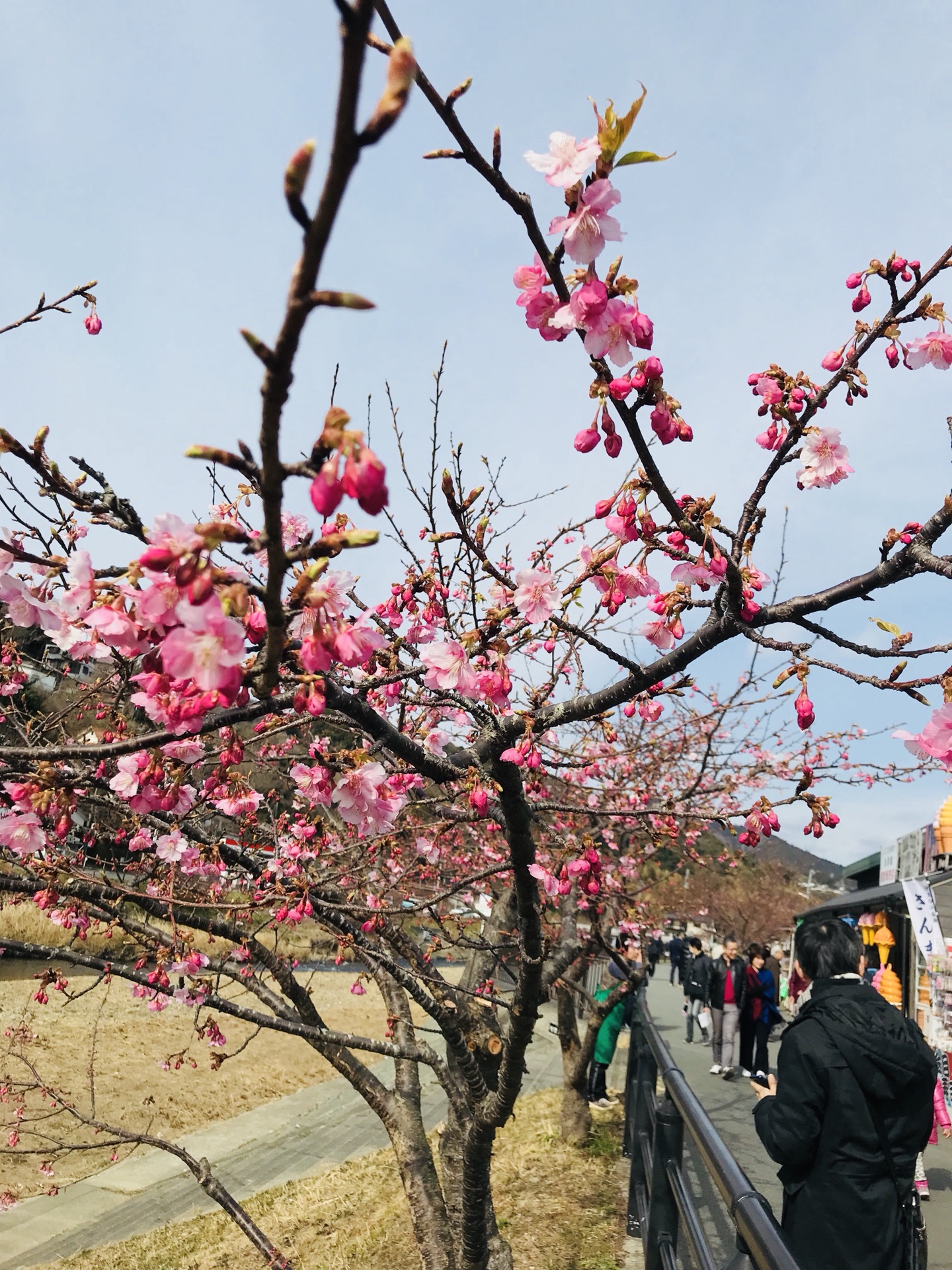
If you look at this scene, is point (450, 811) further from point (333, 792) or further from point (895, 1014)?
point (895, 1014)

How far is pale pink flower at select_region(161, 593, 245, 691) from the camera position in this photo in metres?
1.07

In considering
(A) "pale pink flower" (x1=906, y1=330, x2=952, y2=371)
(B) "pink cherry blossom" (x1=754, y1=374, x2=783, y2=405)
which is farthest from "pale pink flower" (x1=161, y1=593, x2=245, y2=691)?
(A) "pale pink flower" (x1=906, y1=330, x2=952, y2=371)

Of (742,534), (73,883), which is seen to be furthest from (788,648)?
(73,883)

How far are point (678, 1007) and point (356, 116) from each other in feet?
74.7

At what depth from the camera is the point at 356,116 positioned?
651mm

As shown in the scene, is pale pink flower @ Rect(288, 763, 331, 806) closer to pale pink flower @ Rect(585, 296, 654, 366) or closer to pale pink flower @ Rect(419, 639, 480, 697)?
pale pink flower @ Rect(419, 639, 480, 697)

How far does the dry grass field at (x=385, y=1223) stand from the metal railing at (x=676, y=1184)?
1.85 feet

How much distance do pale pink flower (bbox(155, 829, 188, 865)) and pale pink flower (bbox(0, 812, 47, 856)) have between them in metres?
0.90

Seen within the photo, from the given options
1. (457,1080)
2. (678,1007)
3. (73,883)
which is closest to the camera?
(73,883)

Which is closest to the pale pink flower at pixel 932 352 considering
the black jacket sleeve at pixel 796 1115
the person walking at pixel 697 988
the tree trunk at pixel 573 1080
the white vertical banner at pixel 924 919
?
the black jacket sleeve at pixel 796 1115

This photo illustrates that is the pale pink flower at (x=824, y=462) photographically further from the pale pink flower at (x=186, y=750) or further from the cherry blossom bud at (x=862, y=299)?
the pale pink flower at (x=186, y=750)

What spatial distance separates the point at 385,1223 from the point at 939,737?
6.29 m

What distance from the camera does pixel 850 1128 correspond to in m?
2.49

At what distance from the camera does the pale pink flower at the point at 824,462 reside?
7.30ft
